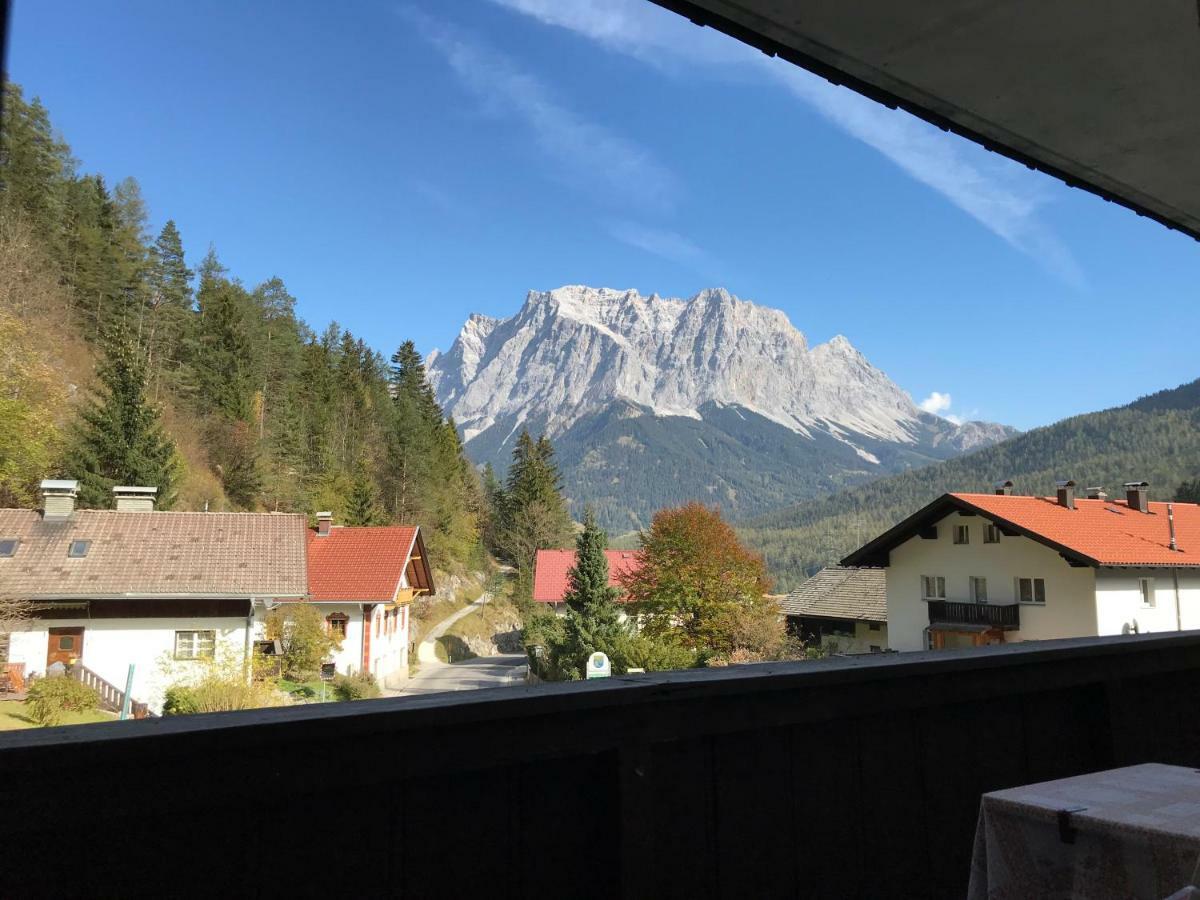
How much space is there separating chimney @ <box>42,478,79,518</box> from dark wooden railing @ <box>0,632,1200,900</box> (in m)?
19.0

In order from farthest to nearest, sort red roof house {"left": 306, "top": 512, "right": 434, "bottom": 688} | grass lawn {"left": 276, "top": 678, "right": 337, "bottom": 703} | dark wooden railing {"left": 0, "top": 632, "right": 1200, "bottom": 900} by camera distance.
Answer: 1. red roof house {"left": 306, "top": 512, "right": 434, "bottom": 688}
2. grass lawn {"left": 276, "top": 678, "right": 337, "bottom": 703}
3. dark wooden railing {"left": 0, "top": 632, "right": 1200, "bottom": 900}

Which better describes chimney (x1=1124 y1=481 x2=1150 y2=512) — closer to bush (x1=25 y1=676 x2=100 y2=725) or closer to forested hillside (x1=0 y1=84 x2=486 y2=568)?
bush (x1=25 y1=676 x2=100 y2=725)

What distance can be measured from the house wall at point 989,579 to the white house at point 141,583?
52.0 feet

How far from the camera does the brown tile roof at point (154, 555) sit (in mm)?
16094

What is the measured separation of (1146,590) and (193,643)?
22462 mm

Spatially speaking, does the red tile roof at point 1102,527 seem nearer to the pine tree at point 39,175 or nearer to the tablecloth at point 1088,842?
the tablecloth at point 1088,842

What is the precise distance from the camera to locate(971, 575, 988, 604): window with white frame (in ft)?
66.6

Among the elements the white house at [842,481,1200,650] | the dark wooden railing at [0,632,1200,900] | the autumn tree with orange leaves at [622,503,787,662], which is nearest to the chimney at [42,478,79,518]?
the autumn tree with orange leaves at [622,503,787,662]

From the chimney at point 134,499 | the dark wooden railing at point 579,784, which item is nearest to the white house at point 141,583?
the chimney at point 134,499

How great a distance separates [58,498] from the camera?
17.0m

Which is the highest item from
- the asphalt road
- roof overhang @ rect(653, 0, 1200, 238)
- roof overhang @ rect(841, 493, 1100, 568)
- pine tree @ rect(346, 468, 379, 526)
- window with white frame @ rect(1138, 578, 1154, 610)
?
pine tree @ rect(346, 468, 379, 526)

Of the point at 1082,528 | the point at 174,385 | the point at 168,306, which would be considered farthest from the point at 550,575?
the point at 1082,528

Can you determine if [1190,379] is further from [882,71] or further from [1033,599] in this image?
[882,71]

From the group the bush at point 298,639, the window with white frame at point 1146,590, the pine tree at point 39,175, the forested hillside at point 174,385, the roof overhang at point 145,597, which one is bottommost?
the bush at point 298,639
